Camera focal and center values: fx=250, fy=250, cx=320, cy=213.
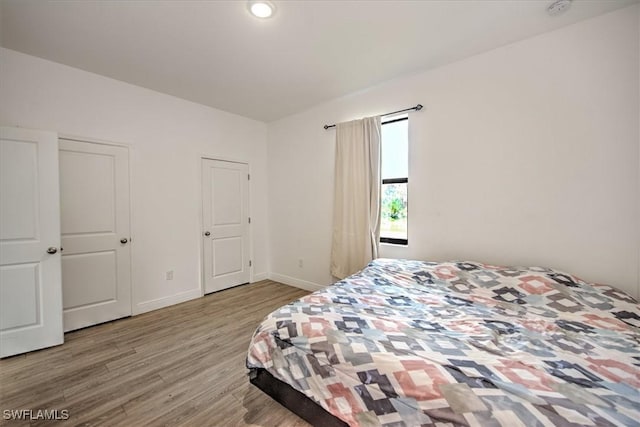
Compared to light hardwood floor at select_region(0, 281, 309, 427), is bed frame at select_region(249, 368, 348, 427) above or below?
above

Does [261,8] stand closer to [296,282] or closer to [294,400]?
[294,400]

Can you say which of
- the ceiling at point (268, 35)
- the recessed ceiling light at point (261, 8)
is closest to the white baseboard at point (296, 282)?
the ceiling at point (268, 35)


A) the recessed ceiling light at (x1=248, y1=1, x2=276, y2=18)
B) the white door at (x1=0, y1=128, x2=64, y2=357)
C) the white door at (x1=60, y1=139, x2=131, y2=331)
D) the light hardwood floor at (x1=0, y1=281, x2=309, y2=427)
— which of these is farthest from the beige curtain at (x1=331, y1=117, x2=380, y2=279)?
the white door at (x1=0, y1=128, x2=64, y2=357)

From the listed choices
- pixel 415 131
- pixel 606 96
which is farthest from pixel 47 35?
pixel 606 96

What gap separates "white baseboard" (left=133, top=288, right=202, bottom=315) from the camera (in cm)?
299

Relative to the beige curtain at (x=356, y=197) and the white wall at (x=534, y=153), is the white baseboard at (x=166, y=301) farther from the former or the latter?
the white wall at (x=534, y=153)

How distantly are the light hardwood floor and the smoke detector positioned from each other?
3.24 m

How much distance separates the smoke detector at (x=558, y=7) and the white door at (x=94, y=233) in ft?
13.5

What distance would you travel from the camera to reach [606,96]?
1.85 metres

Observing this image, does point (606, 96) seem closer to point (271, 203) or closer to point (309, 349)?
point (309, 349)

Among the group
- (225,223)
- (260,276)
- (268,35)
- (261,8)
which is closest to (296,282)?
(260,276)

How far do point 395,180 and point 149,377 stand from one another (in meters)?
2.92

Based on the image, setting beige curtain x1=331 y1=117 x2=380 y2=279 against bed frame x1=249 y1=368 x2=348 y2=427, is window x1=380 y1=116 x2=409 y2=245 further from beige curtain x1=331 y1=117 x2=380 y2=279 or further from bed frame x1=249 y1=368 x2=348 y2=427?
bed frame x1=249 y1=368 x2=348 y2=427

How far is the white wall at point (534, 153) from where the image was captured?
5.96 ft
